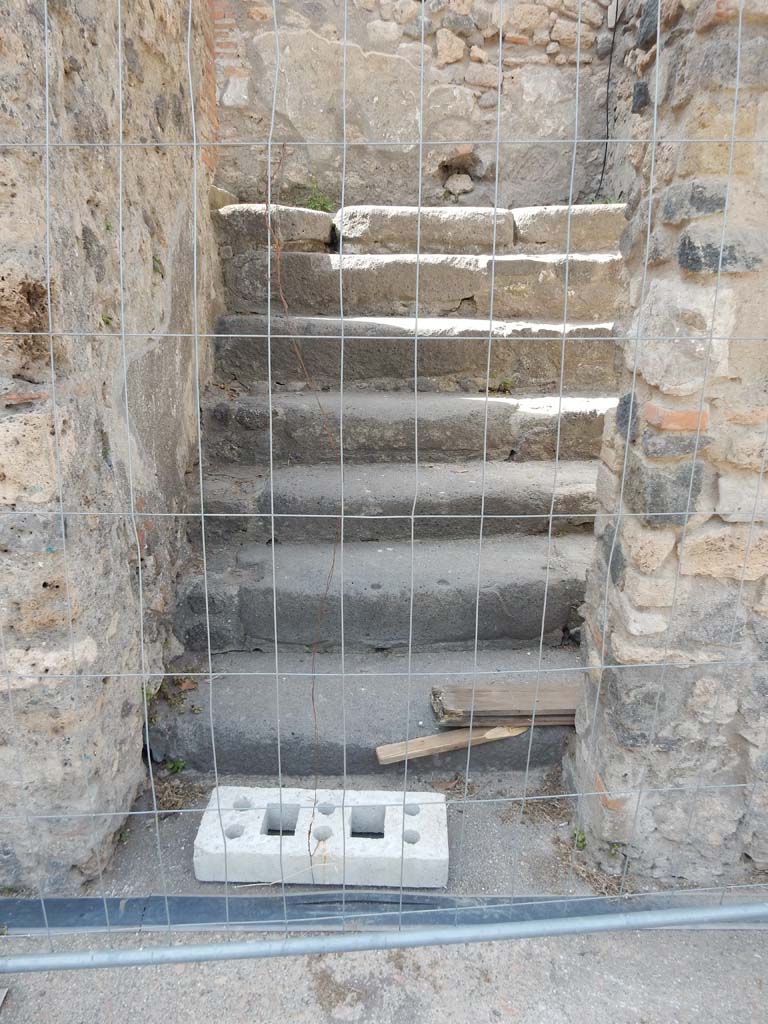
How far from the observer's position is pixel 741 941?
65.3 inches

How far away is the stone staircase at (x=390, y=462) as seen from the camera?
230cm

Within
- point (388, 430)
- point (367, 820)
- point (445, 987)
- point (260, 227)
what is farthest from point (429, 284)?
point (445, 987)

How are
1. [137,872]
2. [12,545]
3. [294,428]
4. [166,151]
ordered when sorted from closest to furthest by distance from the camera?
1. [12,545]
2. [137,872]
3. [166,151]
4. [294,428]

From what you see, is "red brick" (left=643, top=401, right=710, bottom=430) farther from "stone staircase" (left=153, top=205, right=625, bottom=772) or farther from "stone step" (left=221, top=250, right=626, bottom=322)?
"stone step" (left=221, top=250, right=626, bottom=322)

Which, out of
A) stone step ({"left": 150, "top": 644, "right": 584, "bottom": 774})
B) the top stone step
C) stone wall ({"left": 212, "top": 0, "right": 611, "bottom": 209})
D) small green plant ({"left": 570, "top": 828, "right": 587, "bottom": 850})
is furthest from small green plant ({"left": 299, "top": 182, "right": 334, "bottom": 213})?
small green plant ({"left": 570, "top": 828, "right": 587, "bottom": 850})

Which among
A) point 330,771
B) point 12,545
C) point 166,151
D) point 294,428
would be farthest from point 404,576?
point 166,151

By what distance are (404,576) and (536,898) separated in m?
1.10

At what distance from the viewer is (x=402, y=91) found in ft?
15.6

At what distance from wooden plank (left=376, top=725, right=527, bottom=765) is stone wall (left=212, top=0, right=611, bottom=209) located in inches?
146

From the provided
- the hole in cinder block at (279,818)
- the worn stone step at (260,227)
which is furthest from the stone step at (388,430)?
the hole in cinder block at (279,818)

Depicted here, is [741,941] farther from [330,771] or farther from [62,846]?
[62,846]

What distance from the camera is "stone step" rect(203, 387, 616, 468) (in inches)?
119

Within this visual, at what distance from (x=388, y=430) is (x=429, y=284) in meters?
1.05

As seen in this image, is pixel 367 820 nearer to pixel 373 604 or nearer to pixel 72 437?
pixel 373 604
